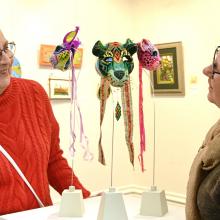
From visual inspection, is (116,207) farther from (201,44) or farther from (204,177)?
(201,44)

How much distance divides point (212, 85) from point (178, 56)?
183 cm

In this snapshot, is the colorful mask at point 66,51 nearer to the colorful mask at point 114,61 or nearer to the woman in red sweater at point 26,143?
the colorful mask at point 114,61

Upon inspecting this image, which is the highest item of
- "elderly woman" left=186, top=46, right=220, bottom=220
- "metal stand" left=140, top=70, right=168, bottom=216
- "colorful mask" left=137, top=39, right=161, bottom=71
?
"colorful mask" left=137, top=39, right=161, bottom=71

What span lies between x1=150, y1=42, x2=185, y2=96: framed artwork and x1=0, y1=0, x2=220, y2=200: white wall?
1.7 inches

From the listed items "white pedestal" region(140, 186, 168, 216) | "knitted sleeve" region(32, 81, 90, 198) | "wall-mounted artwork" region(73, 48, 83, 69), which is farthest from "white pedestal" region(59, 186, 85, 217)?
"wall-mounted artwork" region(73, 48, 83, 69)

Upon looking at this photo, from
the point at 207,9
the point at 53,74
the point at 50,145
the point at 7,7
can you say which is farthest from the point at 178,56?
the point at 50,145

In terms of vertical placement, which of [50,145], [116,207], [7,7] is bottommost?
[116,207]

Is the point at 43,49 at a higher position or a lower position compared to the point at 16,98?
higher

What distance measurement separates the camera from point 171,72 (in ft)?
9.84

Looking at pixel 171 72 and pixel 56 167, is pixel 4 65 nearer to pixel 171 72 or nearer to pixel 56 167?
A: pixel 56 167

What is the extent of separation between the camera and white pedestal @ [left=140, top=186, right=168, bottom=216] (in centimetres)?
121

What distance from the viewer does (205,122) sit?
9.29ft

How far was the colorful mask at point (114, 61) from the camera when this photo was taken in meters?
1.20

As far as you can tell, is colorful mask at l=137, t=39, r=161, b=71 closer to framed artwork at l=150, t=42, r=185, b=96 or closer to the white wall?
the white wall
